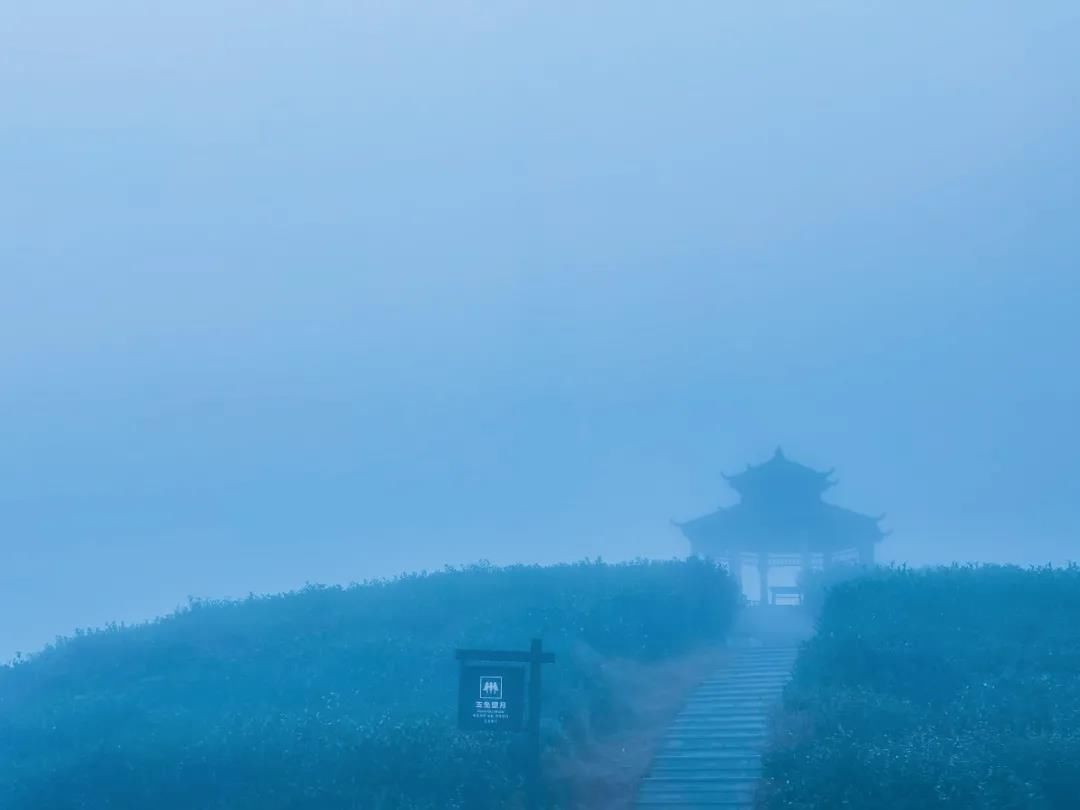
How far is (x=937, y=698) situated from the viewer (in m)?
19.4

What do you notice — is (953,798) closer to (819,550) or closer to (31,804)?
(31,804)

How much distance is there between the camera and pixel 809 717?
17.9 metres

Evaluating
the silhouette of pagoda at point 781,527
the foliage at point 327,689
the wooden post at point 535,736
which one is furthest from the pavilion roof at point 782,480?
the wooden post at point 535,736

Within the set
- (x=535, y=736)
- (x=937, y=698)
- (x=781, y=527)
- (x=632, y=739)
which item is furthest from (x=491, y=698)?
(x=781, y=527)

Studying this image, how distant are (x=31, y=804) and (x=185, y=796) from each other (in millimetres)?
2403

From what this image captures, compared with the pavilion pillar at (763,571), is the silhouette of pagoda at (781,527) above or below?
above

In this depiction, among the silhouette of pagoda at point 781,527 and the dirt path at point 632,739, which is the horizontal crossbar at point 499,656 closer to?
the dirt path at point 632,739

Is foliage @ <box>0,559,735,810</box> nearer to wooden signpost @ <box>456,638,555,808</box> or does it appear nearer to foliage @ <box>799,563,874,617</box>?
wooden signpost @ <box>456,638,555,808</box>

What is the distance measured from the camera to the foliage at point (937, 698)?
14836mm

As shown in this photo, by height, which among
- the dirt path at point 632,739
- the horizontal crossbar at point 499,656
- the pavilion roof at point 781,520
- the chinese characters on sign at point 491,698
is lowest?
the dirt path at point 632,739

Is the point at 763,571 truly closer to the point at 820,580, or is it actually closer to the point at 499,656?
the point at 820,580

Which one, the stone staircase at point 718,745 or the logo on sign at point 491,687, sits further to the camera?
the stone staircase at point 718,745

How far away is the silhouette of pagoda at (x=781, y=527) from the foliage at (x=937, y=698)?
37.7ft

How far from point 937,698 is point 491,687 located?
7.77 m
